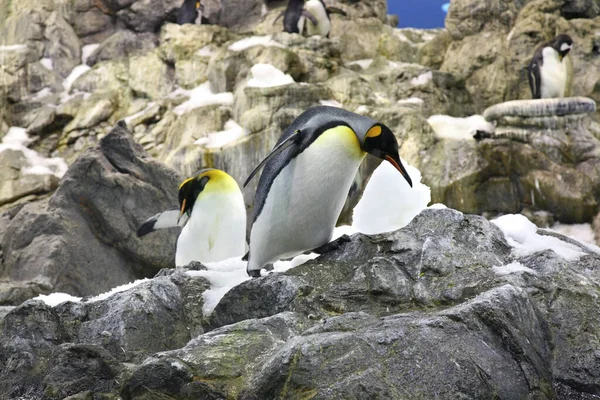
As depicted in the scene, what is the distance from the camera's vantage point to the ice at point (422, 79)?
13.5 m

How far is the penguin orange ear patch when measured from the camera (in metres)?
3.25

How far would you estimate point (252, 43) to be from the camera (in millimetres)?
13797

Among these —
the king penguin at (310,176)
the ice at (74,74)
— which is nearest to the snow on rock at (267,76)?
the ice at (74,74)

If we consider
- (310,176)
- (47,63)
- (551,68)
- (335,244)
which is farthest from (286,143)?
(47,63)

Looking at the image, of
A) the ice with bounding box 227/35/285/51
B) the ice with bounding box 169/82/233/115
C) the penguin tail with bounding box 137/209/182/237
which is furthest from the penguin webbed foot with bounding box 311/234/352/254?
the ice with bounding box 227/35/285/51

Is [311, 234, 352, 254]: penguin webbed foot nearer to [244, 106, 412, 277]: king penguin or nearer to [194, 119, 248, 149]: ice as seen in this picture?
[244, 106, 412, 277]: king penguin

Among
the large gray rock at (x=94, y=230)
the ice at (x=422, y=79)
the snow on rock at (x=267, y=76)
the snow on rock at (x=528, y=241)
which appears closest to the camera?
the snow on rock at (x=528, y=241)

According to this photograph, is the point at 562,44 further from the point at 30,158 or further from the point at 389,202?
the point at 30,158

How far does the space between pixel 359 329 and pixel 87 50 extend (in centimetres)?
1464

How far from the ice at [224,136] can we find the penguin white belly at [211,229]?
17.8ft

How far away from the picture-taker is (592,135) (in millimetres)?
11742

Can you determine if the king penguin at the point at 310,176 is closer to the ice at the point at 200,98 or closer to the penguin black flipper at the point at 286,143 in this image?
the penguin black flipper at the point at 286,143

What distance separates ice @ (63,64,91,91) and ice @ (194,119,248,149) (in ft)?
14.7

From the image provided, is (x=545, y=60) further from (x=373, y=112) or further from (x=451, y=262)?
(x=451, y=262)
